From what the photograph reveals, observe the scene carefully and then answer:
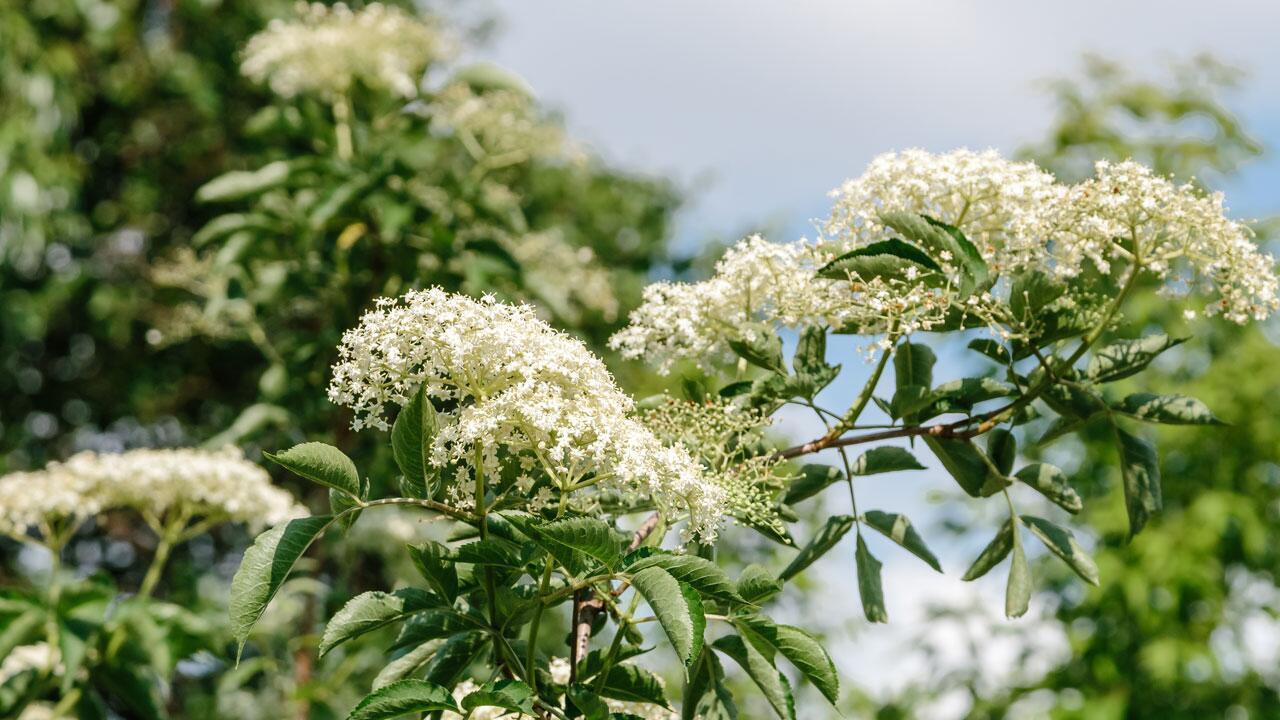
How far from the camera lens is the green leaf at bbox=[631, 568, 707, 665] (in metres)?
1.13

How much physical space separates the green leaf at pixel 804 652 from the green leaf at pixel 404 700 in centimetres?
36

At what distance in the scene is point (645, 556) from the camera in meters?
1.26

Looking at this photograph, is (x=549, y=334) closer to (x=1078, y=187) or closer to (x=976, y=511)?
(x=1078, y=187)

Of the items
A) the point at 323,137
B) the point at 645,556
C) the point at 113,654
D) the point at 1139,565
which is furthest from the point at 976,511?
the point at 645,556

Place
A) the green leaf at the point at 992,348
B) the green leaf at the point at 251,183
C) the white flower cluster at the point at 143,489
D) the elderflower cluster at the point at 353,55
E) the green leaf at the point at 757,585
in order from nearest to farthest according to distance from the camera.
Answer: the green leaf at the point at 757,585, the green leaf at the point at 992,348, the white flower cluster at the point at 143,489, the green leaf at the point at 251,183, the elderflower cluster at the point at 353,55

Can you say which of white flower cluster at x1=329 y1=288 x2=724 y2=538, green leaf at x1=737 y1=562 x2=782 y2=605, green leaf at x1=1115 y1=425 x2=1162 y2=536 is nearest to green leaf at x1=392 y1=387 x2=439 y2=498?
white flower cluster at x1=329 y1=288 x2=724 y2=538

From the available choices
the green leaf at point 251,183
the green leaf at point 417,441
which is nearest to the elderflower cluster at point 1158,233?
the green leaf at point 417,441

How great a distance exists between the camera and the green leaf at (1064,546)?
1650mm

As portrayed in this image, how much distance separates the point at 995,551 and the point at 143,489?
2.03 metres

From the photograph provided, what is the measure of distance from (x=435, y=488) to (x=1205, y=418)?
3.45 feet

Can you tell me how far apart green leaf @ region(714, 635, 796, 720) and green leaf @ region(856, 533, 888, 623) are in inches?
11.0

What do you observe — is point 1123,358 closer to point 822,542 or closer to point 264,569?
point 822,542

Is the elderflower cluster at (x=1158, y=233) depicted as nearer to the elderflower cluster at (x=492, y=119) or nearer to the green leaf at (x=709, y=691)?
the green leaf at (x=709, y=691)

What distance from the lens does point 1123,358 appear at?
159 cm
